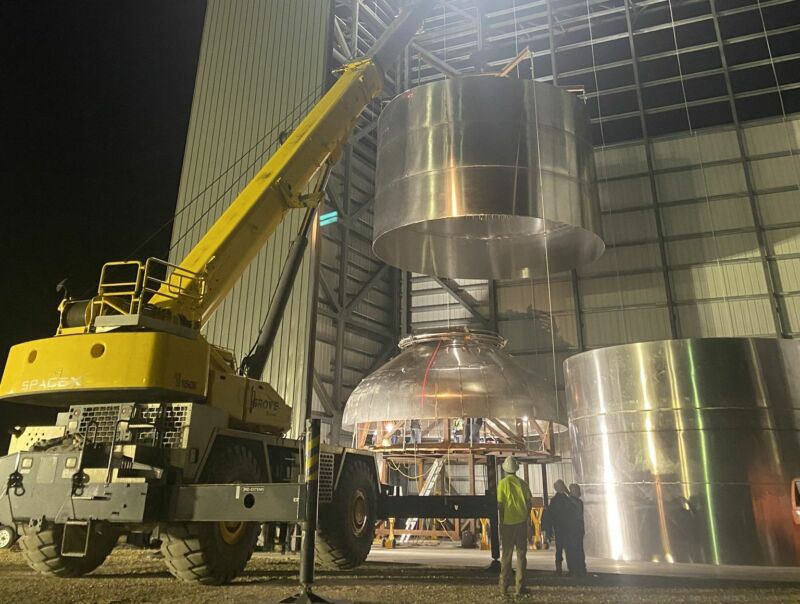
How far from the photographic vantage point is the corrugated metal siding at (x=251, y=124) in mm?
21078

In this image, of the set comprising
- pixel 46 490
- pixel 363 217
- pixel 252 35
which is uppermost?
pixel 252 35

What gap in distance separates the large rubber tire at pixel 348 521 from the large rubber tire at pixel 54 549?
9.90 feet

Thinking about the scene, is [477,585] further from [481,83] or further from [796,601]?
[481,83]

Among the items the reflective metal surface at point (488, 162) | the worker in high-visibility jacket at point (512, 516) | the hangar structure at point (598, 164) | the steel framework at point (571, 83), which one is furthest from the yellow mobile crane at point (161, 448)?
the steel framework at point (571, 83)

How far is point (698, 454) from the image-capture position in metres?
9.53

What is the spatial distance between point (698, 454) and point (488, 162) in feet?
20.3

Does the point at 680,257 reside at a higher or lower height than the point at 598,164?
lower

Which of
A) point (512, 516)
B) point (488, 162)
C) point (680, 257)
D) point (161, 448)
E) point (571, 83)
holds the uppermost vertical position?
point (571, 83)

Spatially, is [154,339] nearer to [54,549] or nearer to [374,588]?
[54,549]

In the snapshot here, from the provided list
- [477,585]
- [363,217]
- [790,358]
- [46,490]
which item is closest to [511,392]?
[790,358]

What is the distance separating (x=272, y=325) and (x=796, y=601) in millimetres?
8732

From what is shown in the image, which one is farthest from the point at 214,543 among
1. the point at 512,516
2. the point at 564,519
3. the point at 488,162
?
the point at 488,162

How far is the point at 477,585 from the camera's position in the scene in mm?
7957

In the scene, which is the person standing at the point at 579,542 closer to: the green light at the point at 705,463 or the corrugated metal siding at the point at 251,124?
the green light at the point at 705,463
